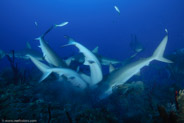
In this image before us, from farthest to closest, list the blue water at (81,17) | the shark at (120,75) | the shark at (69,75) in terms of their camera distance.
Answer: the blue water at (81,17), the shark at (120,75), the shark at (69,75)

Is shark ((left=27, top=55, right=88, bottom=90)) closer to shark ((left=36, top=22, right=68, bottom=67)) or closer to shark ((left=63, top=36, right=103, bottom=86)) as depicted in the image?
shark ((left=63, top=36, right=103, bottom=86))

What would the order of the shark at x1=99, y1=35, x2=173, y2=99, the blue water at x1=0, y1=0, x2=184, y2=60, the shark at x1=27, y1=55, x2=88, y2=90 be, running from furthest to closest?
1. the blue water at x1=0, y1=0, x2=184, y2=60
2. the shark at x1=99, y1=35, x2=173, y2=99
3. the shark at x1=27, y1=55, x2=88, y2=90

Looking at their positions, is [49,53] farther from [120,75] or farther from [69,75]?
[120,75]

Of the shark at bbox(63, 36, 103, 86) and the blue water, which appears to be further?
the blue water

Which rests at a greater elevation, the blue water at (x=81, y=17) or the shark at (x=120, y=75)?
the shark at (x=120, y=75)

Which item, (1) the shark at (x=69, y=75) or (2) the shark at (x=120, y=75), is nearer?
(1) the shark at (x=69, y=75)

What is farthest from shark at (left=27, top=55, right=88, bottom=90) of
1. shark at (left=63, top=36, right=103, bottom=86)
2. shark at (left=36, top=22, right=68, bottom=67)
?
shark at (left=36, top=22, right=68, bottom=67)

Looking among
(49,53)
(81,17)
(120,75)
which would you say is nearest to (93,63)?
(120,75)

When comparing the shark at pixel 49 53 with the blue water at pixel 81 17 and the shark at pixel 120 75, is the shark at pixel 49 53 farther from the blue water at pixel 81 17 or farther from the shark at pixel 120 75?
the blue water at pixel 81 17

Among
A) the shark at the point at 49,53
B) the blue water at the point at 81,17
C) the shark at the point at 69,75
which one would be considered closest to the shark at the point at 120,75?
the shark at the point at 69,75

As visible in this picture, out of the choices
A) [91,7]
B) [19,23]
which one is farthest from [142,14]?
[19,23]

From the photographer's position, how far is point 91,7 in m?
120

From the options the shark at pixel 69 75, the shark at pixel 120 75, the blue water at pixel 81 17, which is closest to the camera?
the shark at pixel 69 75

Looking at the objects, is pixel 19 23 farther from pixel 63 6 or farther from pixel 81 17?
pixel 81 17
